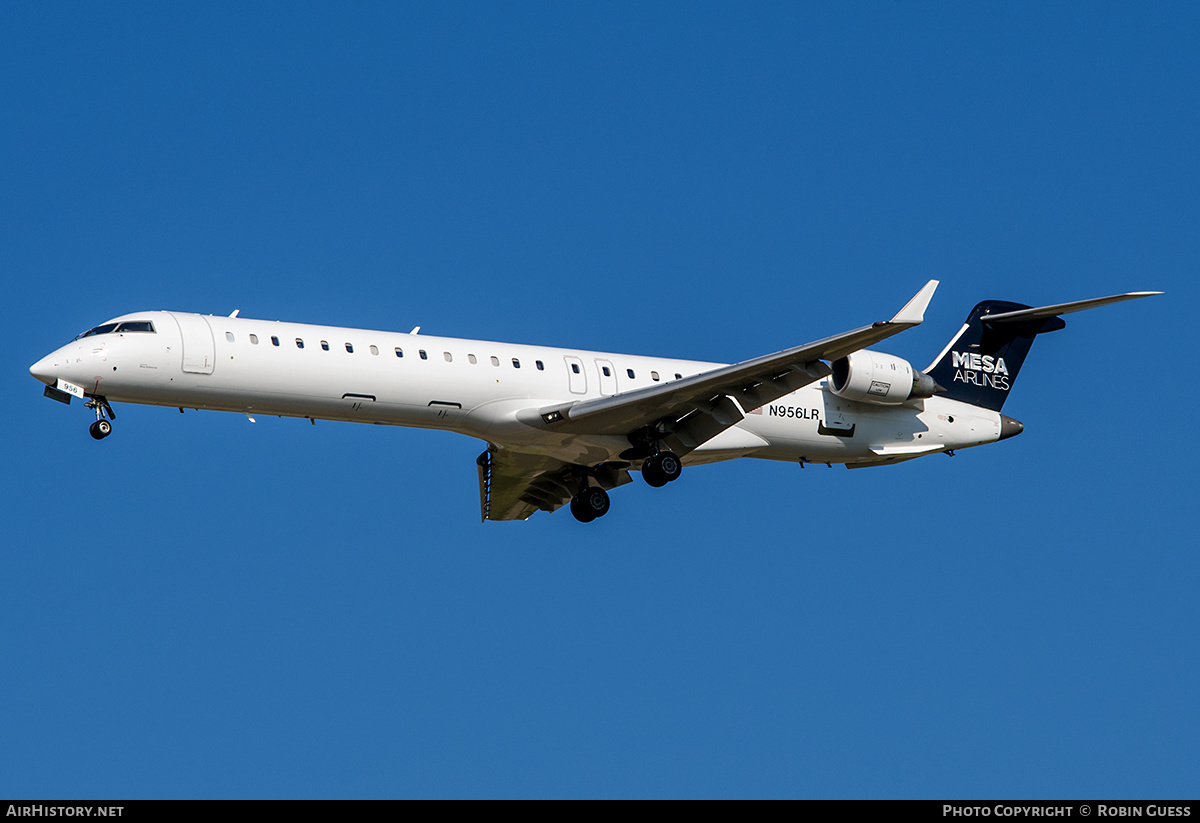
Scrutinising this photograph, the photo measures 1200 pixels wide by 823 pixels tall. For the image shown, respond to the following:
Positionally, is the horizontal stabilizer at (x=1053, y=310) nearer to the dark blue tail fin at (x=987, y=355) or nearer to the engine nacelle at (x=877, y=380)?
the dark blue tail fin at (x=987, y=355)

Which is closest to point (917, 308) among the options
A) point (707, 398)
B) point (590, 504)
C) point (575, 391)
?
point (707, 398)

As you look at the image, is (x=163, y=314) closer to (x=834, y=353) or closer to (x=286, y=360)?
(x=286, y=360)

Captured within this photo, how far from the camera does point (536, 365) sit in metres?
23.7

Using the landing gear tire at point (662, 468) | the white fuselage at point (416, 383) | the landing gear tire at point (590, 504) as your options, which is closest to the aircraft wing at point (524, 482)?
the landing gear tire at point (590, 504)

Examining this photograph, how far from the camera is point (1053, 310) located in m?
24.6

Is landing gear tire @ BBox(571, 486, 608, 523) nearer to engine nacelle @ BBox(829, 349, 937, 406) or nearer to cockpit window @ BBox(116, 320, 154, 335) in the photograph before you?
engine nacelle @ BBox(829, 349, 937, 406)

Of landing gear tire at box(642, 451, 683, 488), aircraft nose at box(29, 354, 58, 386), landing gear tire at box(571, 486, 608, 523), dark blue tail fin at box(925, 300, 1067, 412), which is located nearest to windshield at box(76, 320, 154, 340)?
aircraft nose at box(29, 354, 58, 386)

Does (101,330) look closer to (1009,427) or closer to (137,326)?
(137,326)

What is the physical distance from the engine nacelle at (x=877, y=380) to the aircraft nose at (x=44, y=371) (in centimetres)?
1326

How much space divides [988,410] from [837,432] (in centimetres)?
363
